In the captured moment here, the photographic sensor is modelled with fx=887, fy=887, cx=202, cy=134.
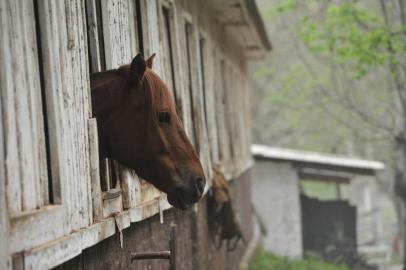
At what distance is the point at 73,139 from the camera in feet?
15.6

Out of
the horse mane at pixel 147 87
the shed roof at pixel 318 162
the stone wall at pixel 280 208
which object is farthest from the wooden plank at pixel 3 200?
the stone wall at pixel 280 208

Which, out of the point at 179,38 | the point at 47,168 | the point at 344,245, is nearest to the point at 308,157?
the point at 344,245

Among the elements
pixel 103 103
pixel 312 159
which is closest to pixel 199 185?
pixel 103 103

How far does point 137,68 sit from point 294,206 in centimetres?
1949

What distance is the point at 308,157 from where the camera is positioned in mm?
24266

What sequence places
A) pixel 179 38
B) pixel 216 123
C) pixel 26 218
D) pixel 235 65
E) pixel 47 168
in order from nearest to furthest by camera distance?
pixel 26 218
pixel 47 168
pixel 179 38
pixel 216 123
pixel 235 65

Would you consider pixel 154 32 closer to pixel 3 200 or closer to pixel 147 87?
pixel 147 87

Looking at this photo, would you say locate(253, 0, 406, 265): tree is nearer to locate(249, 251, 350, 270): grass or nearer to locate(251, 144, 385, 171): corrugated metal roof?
locate(251, 144, 385, 171): corrugated metal roof

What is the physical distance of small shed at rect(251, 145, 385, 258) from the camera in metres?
24.2

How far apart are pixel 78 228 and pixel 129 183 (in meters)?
1.45

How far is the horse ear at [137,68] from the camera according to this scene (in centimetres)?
512

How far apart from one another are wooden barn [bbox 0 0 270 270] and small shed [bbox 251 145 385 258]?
588 inches

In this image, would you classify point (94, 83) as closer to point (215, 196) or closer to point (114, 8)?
point (114, 8)

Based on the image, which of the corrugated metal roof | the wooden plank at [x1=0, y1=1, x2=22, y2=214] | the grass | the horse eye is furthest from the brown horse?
the corrugated metal roof
